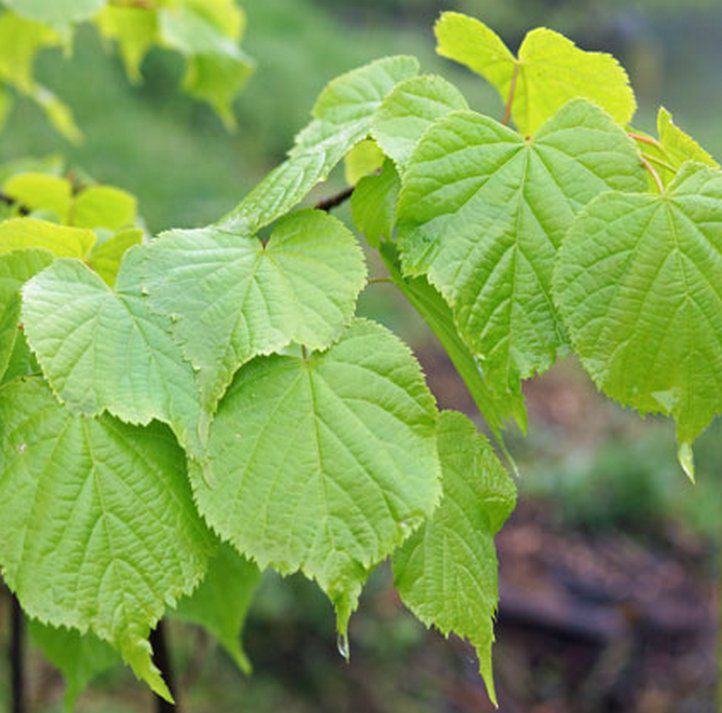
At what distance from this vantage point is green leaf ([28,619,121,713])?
977 mm

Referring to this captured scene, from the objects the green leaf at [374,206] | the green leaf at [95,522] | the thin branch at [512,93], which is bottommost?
the green leaf at [95,522]

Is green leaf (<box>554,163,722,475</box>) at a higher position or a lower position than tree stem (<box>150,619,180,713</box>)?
higher

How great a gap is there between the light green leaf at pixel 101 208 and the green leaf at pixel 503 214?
0.56 meters

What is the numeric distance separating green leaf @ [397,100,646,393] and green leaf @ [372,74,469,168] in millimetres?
33

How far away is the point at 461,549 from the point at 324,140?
1.17 ft

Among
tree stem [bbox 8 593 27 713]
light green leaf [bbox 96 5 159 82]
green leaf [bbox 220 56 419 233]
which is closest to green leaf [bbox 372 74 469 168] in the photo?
green leaf [bbox 220 56 419 233]

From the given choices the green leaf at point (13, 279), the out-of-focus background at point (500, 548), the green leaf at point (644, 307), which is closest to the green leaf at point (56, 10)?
the green leaf at point (13, 279)

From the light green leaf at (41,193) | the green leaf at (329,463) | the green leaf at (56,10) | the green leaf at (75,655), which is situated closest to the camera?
the green leaf at (329,463)

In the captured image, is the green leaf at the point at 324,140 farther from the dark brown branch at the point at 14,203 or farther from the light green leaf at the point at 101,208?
the dark brown branch at the point at 14,203

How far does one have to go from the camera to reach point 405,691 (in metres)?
3.33

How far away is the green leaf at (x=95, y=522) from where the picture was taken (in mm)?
608

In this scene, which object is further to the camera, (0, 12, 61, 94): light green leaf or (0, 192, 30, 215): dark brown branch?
(0, 12, 61, 94): light green leaf

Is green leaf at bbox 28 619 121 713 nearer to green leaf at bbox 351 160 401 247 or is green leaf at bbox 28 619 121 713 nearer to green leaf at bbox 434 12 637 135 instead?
green leaf at bbox 351 160 401 247

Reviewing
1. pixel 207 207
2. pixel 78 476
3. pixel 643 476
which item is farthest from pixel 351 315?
pixel 207 207
